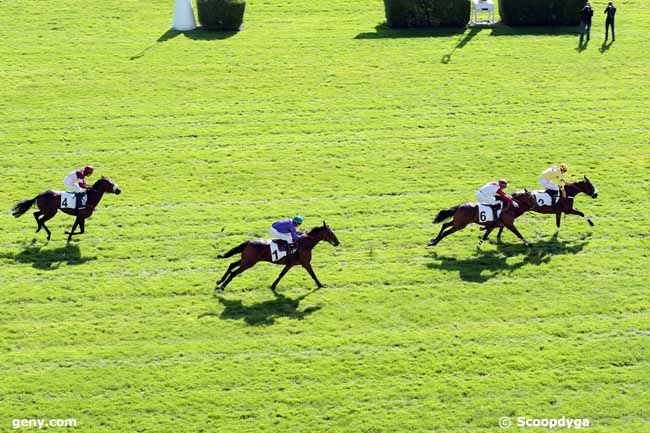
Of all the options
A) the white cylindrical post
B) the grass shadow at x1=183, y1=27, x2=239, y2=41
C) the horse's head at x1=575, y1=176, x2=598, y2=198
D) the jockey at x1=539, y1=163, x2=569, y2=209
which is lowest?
the horse's head at x1=575, y1=176, x2=598, y2=198

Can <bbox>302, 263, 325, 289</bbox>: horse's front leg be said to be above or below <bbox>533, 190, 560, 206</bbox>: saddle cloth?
below

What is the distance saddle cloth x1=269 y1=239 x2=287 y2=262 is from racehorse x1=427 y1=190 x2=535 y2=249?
158 inches

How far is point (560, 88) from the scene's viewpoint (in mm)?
31234

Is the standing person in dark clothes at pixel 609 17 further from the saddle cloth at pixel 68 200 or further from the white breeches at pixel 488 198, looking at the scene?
the saddle cloth at pixel 68 200

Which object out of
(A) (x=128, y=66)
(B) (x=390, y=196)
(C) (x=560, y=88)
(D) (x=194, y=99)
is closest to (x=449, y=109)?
(C) (x=560, y=88)

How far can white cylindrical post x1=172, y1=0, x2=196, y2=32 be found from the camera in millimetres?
35594

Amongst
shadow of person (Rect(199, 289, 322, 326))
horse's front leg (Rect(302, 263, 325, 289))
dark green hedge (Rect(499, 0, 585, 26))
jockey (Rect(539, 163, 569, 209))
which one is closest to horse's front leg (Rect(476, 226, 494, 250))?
jockey (Rect(539, 163, 569, 209))

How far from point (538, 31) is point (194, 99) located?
1331 cm

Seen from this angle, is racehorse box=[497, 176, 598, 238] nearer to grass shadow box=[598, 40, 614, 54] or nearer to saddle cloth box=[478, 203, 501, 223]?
saddle cloth box=[478, 203, 501, 223]

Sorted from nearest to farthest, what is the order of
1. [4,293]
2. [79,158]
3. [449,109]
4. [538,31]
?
[4,293], [79,158], [449,109], [538,31]

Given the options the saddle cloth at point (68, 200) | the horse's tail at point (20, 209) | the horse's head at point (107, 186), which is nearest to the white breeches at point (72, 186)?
the saddle cloth at point (68, 200)

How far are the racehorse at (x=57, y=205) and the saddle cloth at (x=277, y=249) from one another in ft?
16.0

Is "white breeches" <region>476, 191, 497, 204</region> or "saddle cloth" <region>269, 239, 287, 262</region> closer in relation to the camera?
"saddle cloth" <region>269, 239, 287, 262</region>

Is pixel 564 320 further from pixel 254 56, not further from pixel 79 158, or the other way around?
pixel 254 56
